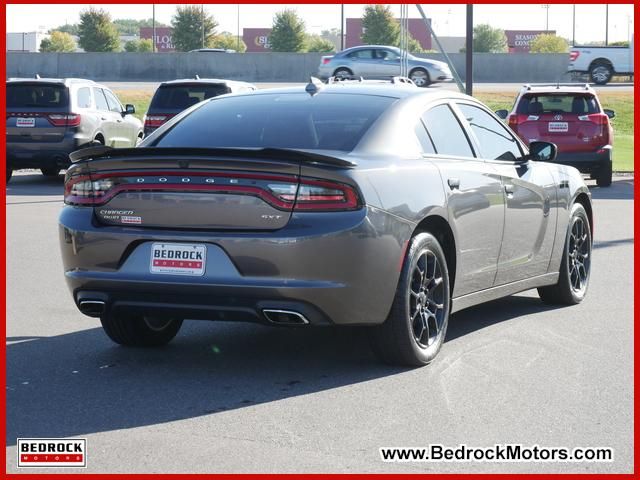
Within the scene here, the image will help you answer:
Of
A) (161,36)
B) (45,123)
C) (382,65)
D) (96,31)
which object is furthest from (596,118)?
(161,36)

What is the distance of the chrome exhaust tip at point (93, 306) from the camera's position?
22.8 feet

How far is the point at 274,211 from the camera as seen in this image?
6543 mm

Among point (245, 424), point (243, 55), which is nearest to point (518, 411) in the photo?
point (245, 424)

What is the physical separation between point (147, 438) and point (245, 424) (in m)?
0.49

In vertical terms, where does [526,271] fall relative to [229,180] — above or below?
below

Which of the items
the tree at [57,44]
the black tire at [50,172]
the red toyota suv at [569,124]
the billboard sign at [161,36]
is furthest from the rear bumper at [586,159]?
the billboard sign at [161,36]

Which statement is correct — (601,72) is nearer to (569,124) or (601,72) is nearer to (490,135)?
(569,124)

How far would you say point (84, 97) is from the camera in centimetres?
2286

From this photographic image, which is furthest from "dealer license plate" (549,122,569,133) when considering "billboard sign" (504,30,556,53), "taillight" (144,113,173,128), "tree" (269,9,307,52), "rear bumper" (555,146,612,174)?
"billboard sign" (504,30,556,53)

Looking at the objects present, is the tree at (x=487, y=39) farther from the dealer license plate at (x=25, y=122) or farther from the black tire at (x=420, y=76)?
the dealer license plate at (x=25, y=122)

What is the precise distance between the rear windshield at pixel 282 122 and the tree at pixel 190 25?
93.2 m

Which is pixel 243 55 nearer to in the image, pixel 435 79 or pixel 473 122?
pixel 435 79

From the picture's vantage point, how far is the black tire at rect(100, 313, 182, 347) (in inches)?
302

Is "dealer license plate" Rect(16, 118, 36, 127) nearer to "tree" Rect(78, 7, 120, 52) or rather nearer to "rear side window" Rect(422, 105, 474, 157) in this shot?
"rear side window" Rect(422, 105, 474, 157)
